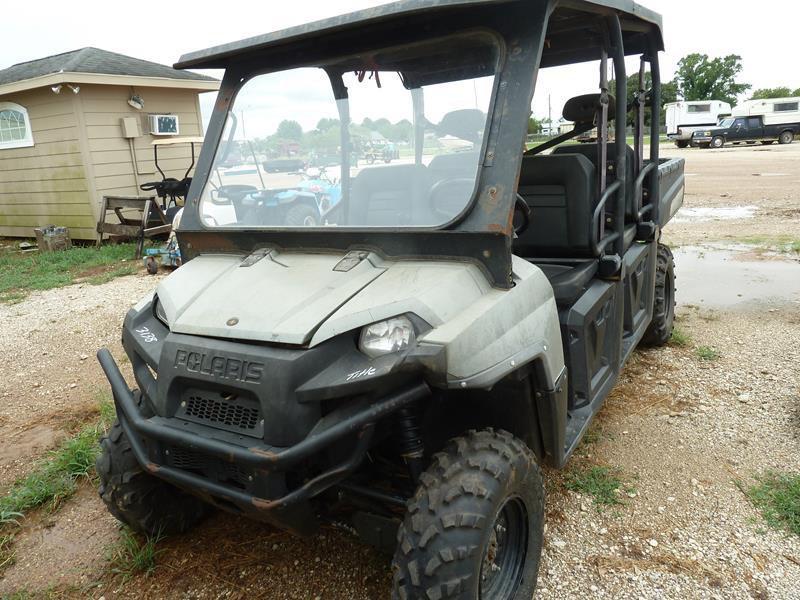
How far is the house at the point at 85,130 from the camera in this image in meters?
10.8

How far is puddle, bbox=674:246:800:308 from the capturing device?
5844mm

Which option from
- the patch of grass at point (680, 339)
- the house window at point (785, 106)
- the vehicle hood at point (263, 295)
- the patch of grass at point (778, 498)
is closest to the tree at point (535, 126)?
the vehicle hood at point (263, 295)

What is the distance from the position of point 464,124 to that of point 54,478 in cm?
272

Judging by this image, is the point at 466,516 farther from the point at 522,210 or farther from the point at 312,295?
the point at 522,210

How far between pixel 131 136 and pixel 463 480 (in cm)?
1105

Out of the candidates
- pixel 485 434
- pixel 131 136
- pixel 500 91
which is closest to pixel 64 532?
pixel 485 434

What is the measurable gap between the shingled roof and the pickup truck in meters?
27.5

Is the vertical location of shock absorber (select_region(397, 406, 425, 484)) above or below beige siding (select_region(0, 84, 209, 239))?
below

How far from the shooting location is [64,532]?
2.93 meters

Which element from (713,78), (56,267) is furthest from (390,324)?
(713,78)

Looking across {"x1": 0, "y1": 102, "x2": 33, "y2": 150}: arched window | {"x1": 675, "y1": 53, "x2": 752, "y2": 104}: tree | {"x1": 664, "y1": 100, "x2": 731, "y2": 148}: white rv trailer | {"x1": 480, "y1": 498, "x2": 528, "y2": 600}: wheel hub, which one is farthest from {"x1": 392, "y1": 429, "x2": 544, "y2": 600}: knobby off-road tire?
{"x1": 675, "y1": 53, "x2": 752, "y2": 104}: tree

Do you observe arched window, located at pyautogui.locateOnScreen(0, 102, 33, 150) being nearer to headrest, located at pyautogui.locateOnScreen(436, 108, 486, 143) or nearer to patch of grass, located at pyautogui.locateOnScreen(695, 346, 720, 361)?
headrest, located at pyautogui.locateOnScreen(436, 108, 486, 143)

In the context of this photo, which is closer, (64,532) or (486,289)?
(486,289)

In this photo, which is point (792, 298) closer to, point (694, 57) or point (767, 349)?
point (767, 349)
